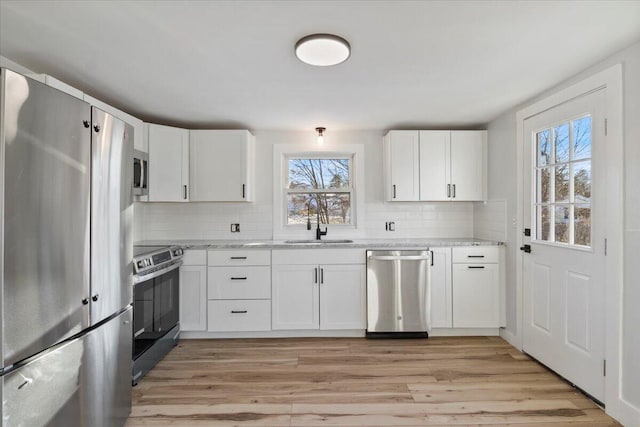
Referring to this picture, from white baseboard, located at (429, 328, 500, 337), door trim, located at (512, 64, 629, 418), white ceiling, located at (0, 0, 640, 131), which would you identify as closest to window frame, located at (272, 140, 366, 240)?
white ceiling, located at (0, 0, 640, 131)

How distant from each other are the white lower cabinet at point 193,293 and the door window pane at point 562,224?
3029mm

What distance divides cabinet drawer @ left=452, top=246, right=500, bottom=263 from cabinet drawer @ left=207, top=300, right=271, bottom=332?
1.94 meters

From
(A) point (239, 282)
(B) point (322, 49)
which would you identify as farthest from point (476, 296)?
(B) point (322, 49)

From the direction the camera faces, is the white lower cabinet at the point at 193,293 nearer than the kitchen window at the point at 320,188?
Yes

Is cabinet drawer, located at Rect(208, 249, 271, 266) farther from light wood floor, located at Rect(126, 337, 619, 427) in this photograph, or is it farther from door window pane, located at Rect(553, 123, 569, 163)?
door window pane, located at Rect(553, 123, 569, 163)

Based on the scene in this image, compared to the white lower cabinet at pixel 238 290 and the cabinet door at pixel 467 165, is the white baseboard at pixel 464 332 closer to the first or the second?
the cabinet door at pixel 467 165

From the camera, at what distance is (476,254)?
3053mm

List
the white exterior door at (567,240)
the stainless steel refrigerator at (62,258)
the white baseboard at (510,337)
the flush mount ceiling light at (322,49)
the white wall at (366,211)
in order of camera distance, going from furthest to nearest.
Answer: the white wall at (366,211) < the white baseboard at (510,337) < the white exterior door at (567,240) < the flush mount ceiling light at (322,49) < the stainless steel refrigerator at (62,258)

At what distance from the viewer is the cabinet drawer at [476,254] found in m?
3.04

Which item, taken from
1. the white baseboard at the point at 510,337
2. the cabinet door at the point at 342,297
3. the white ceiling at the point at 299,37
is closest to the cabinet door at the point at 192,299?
the cabinet door at the point at 342,297

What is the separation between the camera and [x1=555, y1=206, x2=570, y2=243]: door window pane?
7.32 ft

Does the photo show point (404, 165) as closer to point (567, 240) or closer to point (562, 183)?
point (562, 183)

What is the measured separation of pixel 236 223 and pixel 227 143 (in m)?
0.93

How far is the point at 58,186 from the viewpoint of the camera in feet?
4.17
